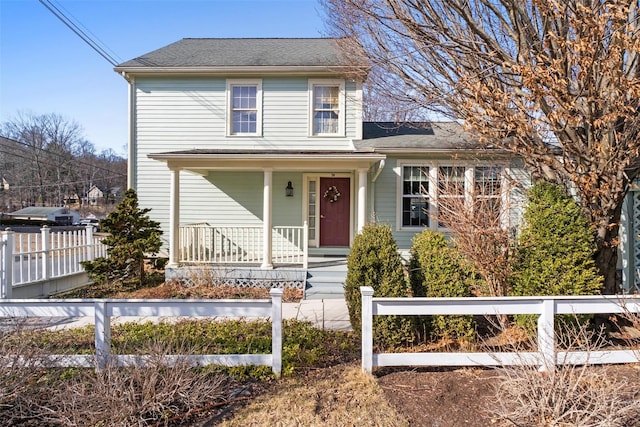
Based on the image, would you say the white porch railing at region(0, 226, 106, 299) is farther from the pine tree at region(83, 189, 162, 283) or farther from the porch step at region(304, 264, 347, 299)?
the porch step at region(304, 264, 347, 299)

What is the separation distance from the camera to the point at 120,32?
11.4 m

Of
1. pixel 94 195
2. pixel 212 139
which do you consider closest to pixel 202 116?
pixel 212 139

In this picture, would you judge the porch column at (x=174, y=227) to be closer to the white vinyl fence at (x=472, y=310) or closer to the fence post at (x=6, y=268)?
the fence post at (x=6, y=268)

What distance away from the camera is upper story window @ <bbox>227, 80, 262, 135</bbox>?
1056 centimetres

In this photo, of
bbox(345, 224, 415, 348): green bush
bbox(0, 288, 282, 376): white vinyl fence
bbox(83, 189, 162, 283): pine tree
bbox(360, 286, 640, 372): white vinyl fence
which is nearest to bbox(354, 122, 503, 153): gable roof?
bbox(345, 224, 415, 348): green bush

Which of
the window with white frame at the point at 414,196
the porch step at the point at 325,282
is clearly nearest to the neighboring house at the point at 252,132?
the window with white frame at the point at 414,196

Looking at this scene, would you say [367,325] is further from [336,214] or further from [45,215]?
[45,215]

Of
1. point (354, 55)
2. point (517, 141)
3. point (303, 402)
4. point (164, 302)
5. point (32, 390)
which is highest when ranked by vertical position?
point (354, 55)

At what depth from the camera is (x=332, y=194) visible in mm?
10383

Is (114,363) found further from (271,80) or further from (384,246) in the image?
(271,80)

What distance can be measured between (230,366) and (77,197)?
60.4 metres

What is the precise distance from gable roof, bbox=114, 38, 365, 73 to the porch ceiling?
2953 mm

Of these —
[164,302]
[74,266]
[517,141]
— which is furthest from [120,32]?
[517,141]

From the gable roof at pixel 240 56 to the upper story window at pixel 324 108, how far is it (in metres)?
0.60
